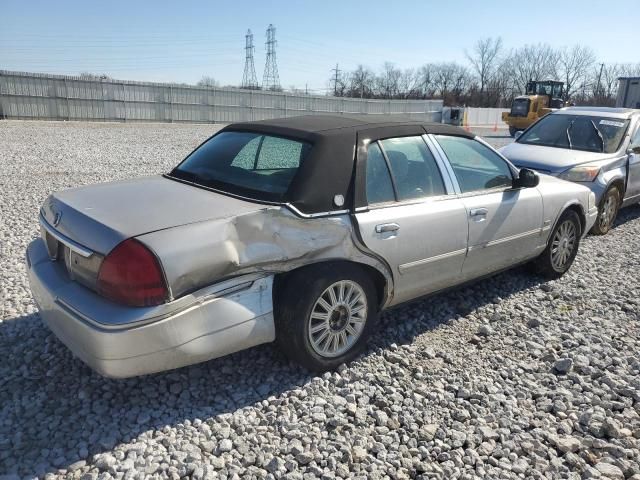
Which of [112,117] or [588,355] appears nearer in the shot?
[588,355]

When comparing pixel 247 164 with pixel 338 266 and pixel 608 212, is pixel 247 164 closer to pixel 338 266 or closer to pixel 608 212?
pixel 338 266

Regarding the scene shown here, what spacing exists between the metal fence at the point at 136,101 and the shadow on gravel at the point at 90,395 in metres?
20.3

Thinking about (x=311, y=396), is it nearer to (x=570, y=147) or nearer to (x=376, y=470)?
(x=376, y=470)

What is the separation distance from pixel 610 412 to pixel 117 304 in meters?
2.89

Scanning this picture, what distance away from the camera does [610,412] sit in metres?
3.14

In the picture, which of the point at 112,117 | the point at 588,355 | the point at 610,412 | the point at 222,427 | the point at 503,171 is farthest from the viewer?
the point at 112,117

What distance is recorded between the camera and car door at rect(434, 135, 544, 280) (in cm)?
414

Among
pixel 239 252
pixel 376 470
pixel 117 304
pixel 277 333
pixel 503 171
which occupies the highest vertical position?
pixel 503 171

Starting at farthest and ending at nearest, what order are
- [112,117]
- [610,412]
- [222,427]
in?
[112,117] < [610,412] < [222,427]

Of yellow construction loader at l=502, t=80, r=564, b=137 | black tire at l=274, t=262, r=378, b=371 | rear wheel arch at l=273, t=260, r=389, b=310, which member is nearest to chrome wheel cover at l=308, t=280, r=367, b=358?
black tire at l=274, t=262, r=378, b=371

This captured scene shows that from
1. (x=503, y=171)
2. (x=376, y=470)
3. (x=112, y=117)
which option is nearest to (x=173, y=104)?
(x=112, y=117)

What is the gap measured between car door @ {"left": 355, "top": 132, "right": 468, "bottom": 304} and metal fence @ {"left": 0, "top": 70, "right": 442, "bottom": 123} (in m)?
19.3

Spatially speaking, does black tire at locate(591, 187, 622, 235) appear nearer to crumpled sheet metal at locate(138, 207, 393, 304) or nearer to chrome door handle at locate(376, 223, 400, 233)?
chrome door handle at locate(376, 223, 400, 233)

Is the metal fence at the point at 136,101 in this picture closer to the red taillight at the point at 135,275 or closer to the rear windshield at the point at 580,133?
the rear windshield at the point at 580,133
